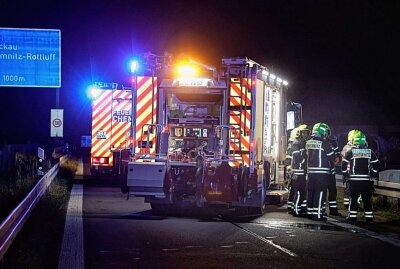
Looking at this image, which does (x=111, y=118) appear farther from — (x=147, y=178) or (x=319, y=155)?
(x=319, y=155)

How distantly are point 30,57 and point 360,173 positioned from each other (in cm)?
1643

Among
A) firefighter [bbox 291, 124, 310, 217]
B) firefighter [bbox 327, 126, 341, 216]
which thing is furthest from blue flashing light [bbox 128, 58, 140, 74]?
firefighter [bbox 327, 126, 341, 216]

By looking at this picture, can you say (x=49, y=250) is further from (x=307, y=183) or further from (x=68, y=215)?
(x=307, y=183)

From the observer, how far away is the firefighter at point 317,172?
42.4 ft

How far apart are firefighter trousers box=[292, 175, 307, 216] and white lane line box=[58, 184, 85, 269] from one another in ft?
13.9

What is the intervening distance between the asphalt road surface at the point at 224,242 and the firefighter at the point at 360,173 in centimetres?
58

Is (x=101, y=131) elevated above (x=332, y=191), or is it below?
above

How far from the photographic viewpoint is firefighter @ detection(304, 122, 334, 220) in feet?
Answer: 42.4

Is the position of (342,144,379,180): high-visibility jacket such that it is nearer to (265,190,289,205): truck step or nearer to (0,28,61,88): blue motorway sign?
(265,190,289,205): truck step

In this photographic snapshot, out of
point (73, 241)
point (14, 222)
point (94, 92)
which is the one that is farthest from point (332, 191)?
point (94, 92)

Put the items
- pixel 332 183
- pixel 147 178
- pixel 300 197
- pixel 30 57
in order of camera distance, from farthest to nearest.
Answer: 1. pixel 30 57
2. pixel 332 183
3. pixel 300 197
4. pixel 147 178

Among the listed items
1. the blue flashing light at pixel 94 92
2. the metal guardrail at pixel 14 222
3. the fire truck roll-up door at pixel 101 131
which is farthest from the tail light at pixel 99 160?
the metal guardrail at pixel 14 222

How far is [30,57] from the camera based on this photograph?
25703 millimetres

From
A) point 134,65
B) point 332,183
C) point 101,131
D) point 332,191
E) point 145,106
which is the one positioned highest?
point 134,65
